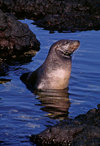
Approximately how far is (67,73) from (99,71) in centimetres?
166

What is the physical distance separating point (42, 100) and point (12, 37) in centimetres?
484

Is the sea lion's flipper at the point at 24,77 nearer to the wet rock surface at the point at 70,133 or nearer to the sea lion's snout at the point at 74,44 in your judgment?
the sea lion's snout at the point at 74,44

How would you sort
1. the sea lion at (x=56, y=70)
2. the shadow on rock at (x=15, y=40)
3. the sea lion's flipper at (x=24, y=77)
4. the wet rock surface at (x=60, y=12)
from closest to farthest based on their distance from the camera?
the sea lion at (x=56, y=70)
the sea lion's flipper at (x=24, y=77)
the shadow on rock at (x=15, y=40)
the wet rock surface at (x=60, y=12)

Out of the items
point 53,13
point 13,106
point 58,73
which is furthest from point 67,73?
point 53,13

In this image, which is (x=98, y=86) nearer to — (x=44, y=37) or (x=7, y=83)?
(x=7, y=83)

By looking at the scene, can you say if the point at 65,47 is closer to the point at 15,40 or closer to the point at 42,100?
the point at 42,100

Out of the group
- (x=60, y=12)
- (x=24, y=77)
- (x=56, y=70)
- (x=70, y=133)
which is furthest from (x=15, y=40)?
(x=70, y=133)

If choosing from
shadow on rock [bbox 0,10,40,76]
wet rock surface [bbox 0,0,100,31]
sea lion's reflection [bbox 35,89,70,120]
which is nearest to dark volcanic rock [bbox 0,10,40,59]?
shadow on rock [bbox 0,10,40,76]

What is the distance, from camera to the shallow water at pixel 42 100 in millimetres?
7881

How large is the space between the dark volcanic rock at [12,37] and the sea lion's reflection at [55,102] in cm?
397

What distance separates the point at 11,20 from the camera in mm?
14406

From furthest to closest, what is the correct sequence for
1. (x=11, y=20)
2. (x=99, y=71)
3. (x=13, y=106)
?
(x=11, y=20) < (x=99, y=71) < (x=13, y=106)

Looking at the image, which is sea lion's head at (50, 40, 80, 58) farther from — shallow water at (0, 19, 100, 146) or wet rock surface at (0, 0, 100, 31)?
wet rock surface at (0, 0, 100, 31)

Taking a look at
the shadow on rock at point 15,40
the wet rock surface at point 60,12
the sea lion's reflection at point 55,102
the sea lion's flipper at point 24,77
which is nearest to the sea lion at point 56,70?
the sea lion's reflection at point 55,102
